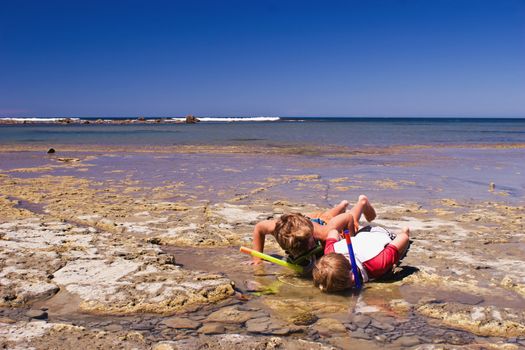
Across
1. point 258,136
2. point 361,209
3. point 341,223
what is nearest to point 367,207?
point 361,209

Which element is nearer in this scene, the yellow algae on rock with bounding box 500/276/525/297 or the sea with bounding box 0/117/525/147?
the yellow algae on rock with bounding box 500/276/525/297

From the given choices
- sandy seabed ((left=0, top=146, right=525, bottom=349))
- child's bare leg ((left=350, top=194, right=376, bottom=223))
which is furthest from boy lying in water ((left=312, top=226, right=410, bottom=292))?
child's bare leg ((left=350, top=194, right=376, bottom=223))

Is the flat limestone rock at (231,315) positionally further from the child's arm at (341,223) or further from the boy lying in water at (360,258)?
the child's arm at (341,223)

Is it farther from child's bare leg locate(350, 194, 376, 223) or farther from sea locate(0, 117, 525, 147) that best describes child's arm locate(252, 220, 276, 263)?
sea locate(0, 117, 525, 147)

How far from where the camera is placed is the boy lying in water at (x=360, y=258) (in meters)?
3.18

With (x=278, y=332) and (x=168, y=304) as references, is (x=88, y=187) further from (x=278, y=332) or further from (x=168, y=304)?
(x=278, y=332)

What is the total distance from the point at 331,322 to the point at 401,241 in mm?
1300

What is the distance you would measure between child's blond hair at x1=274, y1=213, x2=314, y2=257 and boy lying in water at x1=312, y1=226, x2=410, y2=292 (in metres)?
0.20

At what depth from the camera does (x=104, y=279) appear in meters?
3.40

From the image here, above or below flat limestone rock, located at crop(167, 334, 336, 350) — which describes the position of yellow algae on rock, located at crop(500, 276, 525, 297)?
above

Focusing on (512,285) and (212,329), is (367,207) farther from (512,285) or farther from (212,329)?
(212,329)

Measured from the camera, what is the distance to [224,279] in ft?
11.3

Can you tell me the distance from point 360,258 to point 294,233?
21.9 inches

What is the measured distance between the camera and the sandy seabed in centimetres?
260
